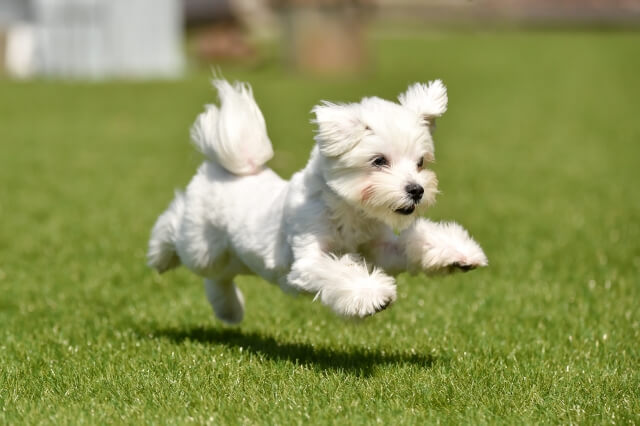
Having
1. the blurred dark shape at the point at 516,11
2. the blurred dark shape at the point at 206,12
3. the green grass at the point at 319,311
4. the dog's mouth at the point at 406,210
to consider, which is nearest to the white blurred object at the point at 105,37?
the green grass at the point at 319,311

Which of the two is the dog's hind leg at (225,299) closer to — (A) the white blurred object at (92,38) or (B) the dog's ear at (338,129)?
(B) the dog's ear at (338,129)

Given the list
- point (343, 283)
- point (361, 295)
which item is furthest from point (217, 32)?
point (361, 295)

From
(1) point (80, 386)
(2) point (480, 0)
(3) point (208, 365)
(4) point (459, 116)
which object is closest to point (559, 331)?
(3) point (208, 365)

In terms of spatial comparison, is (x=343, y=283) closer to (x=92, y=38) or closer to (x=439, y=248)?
(x=439, y=248)

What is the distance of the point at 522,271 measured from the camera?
7793mm

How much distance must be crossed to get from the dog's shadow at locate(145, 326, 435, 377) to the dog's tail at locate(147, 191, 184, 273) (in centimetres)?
40

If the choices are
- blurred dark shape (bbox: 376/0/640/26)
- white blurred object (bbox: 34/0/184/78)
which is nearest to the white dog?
white blurred object (bbox: 34/0/184/78)

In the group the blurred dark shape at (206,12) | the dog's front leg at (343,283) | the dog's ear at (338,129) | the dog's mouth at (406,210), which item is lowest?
the blurred dark shape at (206,12)

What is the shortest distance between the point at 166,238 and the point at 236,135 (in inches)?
33.6

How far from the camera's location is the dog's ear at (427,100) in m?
5.00

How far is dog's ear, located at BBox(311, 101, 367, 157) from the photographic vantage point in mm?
4832

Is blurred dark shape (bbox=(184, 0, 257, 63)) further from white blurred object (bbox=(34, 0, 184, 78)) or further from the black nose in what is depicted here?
the black nose

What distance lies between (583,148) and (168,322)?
364 inches

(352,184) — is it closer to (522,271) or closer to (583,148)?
(522,271)
